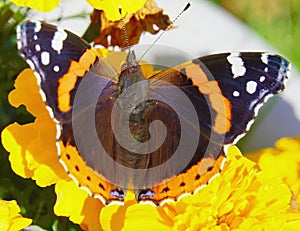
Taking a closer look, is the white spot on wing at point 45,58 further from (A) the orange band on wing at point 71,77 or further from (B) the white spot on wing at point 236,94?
(B) the white spot on wing at point 236,94

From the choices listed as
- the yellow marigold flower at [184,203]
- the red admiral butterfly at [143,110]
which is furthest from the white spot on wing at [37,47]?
the yellow marigold flower at [184,203]

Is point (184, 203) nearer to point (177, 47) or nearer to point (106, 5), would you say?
point (106, 5)

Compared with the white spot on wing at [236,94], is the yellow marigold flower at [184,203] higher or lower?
lower

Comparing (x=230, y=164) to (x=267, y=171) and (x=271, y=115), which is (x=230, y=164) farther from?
(x=271, y=115)

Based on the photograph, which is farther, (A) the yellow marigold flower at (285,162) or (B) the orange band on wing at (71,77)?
(A) the yellow marigold flower at (285,162)

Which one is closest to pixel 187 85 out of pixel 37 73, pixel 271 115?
pixel 37 73

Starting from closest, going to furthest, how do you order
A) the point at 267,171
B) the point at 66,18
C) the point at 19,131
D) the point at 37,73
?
the point at 37,73 < the point at 19,131 < the point at 267,171 < the point at 66,18
